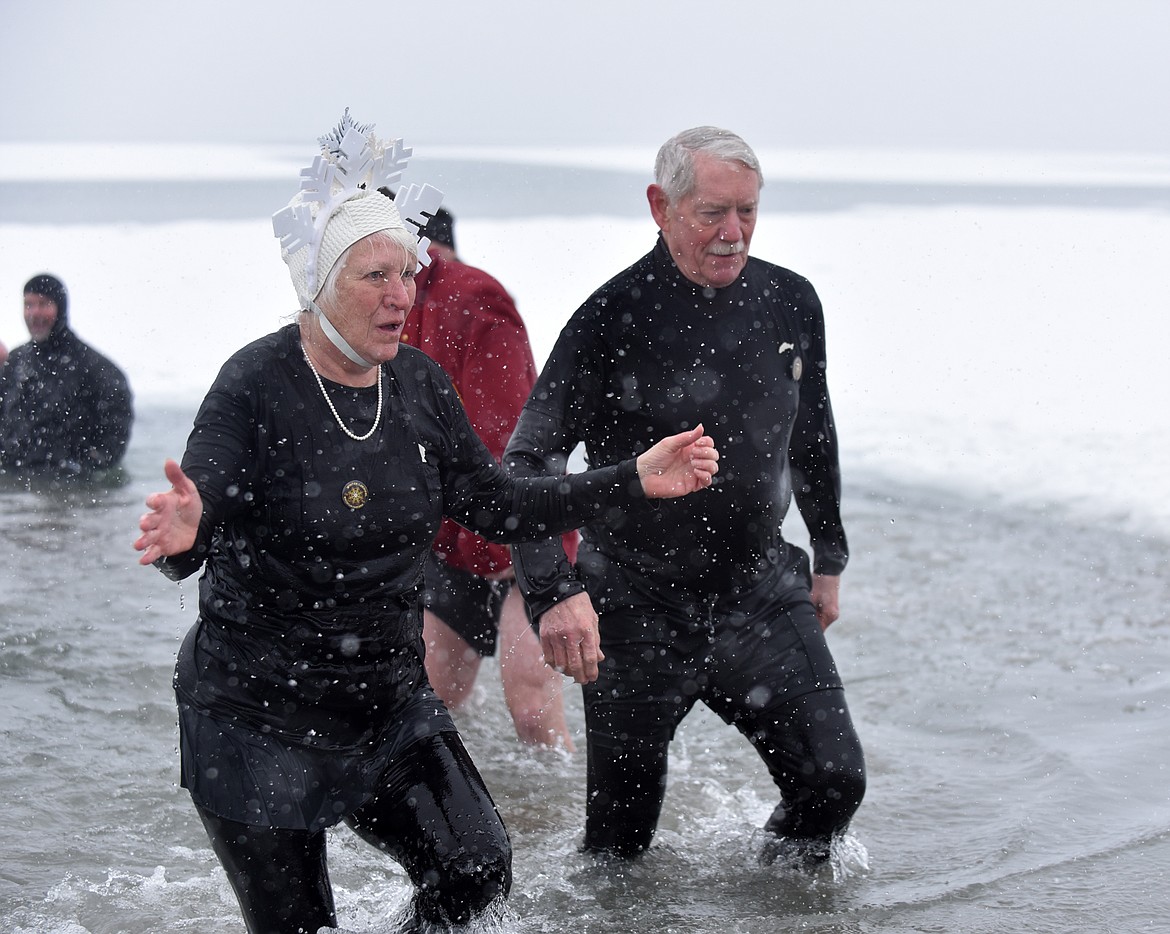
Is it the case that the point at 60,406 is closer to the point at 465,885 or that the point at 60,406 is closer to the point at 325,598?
the point at 325,598

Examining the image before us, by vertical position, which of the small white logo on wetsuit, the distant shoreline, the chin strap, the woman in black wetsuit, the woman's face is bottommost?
the distant shoreline

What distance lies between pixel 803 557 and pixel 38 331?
278 inches

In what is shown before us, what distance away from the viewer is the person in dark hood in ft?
32.4

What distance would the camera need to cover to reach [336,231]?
3184mm

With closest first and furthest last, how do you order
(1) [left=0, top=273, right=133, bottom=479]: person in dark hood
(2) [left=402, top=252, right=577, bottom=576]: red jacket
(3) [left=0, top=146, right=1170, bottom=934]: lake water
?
1. (3) [left=0, top=146, right=1170, bottom=934]: lake water
2. (2) [left=402, top=252, right=577, bottom=576]: red jacket
3. (1) [left=0, top=273, right=133, bottom=479]: person in dark hood

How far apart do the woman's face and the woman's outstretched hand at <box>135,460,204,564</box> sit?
503 mm

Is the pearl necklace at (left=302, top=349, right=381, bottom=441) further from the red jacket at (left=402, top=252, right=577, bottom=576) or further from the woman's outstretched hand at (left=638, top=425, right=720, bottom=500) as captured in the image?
the red jacket at (left=402, top=252, right=577, bottom=576)

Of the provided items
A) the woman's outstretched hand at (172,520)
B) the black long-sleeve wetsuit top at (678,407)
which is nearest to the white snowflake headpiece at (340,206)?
the woman's outstretched hand at (172,520)

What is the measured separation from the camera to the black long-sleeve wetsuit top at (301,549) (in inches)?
119

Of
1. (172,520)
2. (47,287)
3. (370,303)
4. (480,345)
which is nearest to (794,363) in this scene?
(480,345)

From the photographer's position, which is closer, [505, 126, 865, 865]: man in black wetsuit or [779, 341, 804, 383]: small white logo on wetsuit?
[505, 126, 865, 865]: man in black wetsuit

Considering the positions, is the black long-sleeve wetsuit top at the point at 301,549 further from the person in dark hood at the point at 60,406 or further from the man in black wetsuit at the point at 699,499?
the person in dark hood at the point at 60,406

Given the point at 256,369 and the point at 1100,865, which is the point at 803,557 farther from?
the point at 256,369

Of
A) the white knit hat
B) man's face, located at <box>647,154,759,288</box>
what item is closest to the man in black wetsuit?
man's face, located at <box>647,154,759,288</box>
